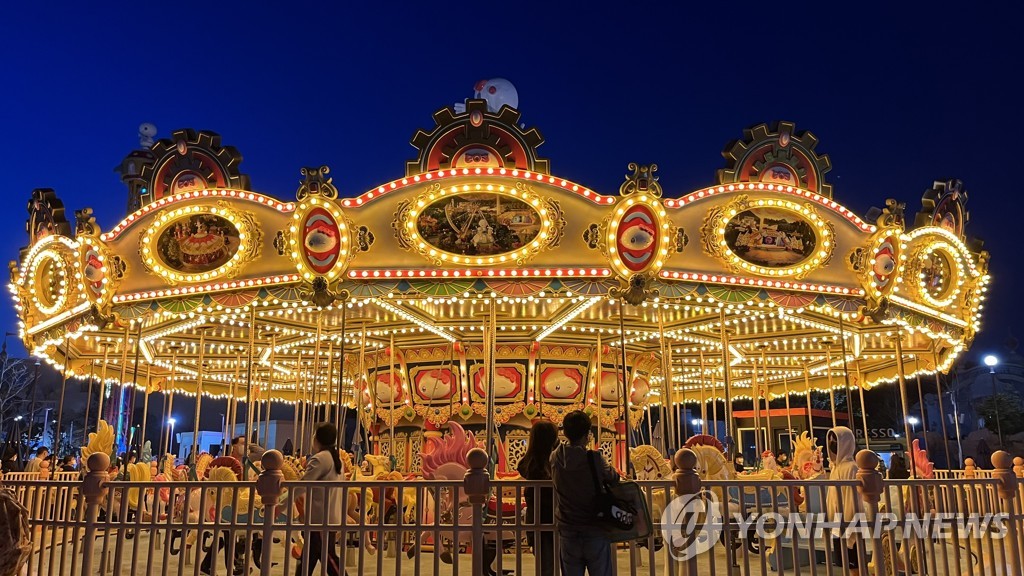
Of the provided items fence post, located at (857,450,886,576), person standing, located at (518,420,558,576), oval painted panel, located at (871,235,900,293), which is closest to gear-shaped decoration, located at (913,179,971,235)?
oval painted panel, located at (871,235,900,293)

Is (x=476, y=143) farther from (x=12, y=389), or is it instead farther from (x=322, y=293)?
(x=12, y=389)

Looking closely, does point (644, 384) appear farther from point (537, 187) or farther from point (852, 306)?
point (537, 187)

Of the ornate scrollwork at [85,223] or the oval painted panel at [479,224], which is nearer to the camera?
the oval painted panel at [479,224]

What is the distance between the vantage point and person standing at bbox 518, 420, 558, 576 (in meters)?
4.48

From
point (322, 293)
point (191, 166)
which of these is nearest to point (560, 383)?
point (322, 293)

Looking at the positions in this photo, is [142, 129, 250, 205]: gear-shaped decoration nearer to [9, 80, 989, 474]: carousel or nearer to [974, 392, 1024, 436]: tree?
[9, 80, 989, 474]: carousel

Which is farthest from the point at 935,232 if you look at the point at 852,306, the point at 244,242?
the point at 244,242

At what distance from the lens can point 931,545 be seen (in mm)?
4645

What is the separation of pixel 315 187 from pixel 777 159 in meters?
5.11

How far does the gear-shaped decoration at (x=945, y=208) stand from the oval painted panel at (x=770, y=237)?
188cm

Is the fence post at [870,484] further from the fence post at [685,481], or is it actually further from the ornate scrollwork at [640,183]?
the ornate scrollwork at [640,183]

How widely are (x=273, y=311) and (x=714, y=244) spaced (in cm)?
575

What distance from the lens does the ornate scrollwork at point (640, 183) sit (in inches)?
324

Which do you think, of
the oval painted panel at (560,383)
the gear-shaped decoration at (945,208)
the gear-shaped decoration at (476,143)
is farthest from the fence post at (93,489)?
the gear-shaped decoration at (945,208)
